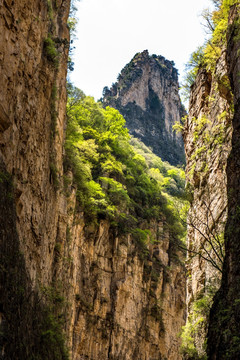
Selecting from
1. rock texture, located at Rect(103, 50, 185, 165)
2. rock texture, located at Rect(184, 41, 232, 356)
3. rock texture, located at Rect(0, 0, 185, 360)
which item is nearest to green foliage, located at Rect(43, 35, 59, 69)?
rock texture, located at Rect(0, 0, 185, 360)

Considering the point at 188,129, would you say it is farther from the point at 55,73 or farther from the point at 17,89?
the point at 17,89

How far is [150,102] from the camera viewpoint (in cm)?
8412

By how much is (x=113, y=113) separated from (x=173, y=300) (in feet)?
59.6

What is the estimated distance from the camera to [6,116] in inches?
416

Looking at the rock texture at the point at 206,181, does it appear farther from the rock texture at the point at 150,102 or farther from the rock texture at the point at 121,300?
the rock texture at the point at 150,102

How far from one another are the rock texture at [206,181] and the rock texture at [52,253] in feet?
19.4

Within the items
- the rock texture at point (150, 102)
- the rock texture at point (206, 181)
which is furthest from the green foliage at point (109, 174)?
the rock texture at point (150, 102)

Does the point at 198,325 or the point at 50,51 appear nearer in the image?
the point at 50,51

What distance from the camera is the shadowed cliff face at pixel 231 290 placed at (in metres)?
11.4

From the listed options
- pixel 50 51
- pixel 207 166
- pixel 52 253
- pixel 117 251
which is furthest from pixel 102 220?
pixel 50 51

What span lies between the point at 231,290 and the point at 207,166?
31.7 ft

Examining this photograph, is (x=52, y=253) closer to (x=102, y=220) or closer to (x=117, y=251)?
(x=102, y=220)

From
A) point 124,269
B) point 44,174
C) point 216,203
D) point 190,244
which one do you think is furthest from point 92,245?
point 44,174

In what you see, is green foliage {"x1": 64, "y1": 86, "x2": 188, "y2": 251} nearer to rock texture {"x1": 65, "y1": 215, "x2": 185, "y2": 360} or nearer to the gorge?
the gorge
